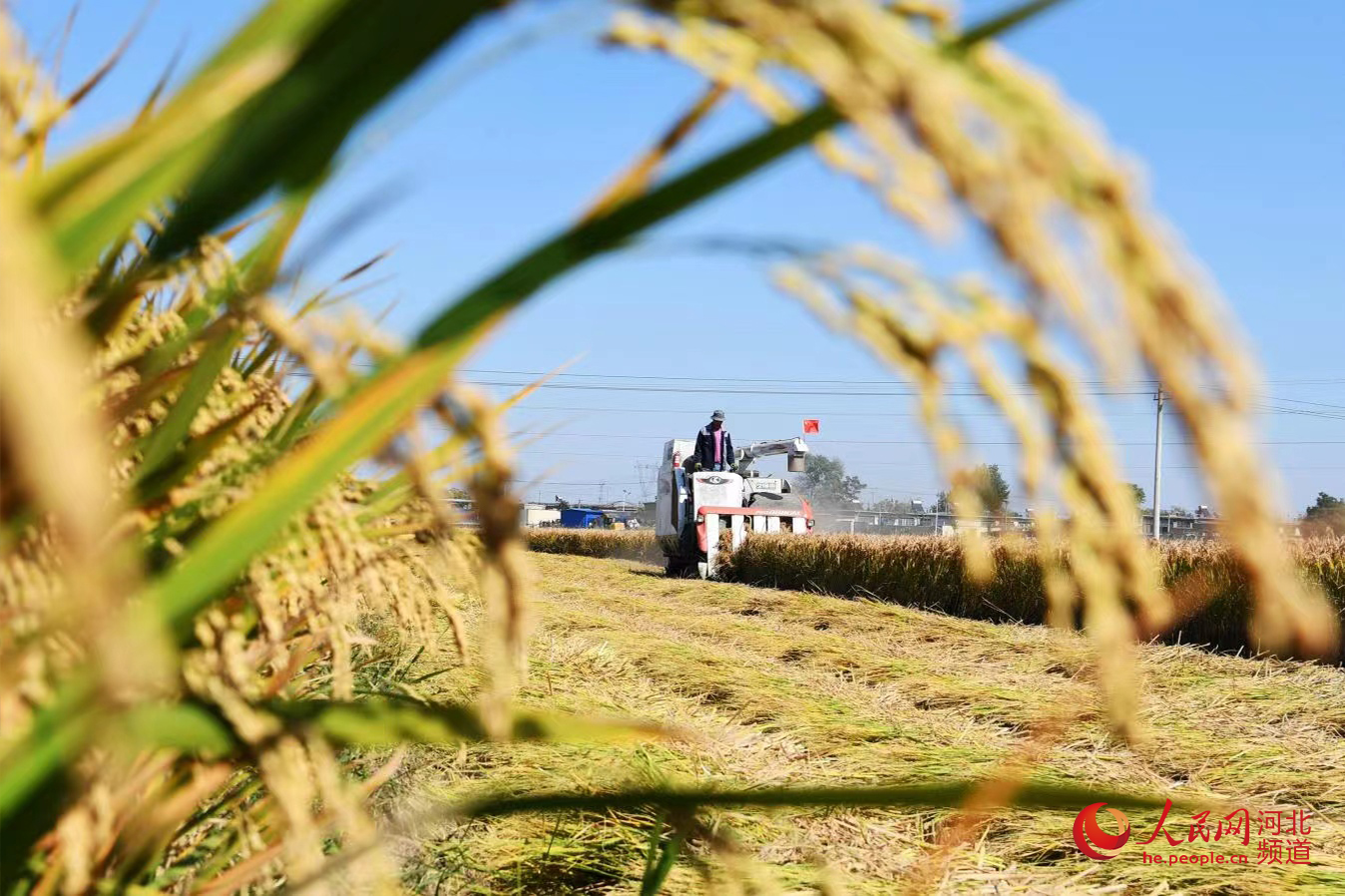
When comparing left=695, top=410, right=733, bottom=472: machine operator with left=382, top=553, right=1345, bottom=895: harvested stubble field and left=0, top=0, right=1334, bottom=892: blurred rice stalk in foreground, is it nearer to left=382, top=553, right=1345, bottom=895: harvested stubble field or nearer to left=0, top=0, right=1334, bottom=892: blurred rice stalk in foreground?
left=382, top=553, right=1345, bottom=895: harvested stubble field

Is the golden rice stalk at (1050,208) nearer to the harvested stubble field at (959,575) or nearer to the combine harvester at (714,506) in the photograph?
the harvested stubble field at (959,575)

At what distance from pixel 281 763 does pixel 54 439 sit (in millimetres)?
412

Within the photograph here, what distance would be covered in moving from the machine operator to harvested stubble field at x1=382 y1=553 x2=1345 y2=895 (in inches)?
298

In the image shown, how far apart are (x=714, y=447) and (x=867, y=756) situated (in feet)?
38.3

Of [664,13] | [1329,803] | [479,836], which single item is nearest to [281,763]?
[664,13]

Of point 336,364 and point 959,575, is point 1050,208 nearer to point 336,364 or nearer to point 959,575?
point 336,364

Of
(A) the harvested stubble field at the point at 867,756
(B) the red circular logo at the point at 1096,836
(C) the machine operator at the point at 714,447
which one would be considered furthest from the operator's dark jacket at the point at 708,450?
(B) the red circular logo at the point at 1096,836

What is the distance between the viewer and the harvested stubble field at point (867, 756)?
2418 millimetres

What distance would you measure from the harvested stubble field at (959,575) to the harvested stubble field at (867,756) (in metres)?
0.80

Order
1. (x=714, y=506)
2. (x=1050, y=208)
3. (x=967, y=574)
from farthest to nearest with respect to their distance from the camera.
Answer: (x=714, y=506), (x=967, y=574), (x=1050, y=208)

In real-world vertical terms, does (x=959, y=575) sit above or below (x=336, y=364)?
below

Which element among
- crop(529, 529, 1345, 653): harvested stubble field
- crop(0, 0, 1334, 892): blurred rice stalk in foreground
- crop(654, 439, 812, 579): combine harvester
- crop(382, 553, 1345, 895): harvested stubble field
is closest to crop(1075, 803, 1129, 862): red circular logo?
crop(382, 553, 1345, 895): harvested stubble field

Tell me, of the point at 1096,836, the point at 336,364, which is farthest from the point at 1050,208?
the point at 1096,836

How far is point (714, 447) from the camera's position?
15.3 m
